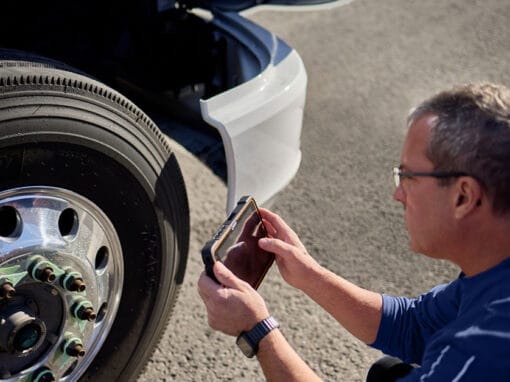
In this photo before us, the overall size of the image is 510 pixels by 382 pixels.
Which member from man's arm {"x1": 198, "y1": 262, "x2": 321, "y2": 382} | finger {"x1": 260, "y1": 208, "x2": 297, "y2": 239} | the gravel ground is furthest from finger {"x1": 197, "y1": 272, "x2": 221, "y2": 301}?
the gravel ground

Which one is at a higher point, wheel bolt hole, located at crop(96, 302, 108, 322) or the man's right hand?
the man's right hand

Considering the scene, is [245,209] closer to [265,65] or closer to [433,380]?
[433,380]

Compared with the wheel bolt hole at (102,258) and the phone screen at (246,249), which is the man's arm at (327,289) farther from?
the wheel bolt hole at (102,258)

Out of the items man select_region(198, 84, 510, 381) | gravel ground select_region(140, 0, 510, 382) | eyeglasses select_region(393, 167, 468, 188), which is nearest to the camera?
man select_region(198, 84, 510, 381)

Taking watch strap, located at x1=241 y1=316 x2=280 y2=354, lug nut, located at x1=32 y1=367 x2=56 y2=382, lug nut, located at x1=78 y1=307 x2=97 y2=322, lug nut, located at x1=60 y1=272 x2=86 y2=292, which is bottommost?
lug nut, located at x1=32 y1=367 x2=56 y2=382

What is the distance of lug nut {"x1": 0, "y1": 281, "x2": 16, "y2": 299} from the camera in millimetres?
1717

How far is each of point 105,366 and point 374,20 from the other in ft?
13.8

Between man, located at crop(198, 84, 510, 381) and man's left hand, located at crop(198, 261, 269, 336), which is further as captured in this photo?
man's left hand, located at crop(198, 261, 269, 336)

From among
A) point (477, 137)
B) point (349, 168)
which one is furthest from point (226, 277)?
point (349, 168)

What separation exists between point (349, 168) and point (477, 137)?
90.5 inches

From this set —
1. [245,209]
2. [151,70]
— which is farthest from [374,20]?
[245,209]

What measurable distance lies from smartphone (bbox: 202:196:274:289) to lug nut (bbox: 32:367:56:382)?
55cm

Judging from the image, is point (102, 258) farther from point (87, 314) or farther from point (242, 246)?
point (242, 246)

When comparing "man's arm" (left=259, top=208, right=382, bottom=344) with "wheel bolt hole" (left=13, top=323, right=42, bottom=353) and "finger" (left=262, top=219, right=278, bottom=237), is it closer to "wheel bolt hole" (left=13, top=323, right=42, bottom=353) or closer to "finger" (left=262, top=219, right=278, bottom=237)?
"finger" (left=262, top=219, right=278, bottom=237)
